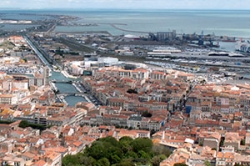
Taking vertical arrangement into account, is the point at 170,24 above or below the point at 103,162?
below

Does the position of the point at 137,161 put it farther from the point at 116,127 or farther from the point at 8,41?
the point at 8,41

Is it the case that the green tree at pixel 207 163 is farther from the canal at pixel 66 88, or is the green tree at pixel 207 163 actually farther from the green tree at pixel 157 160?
the canal at pixel 66 88

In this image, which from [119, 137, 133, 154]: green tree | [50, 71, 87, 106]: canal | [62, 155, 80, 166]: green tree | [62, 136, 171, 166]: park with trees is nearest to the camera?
[62, 155, 80, 166]: green tree

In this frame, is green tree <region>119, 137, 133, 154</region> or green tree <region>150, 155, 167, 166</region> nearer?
green tree <region>150, 155, 167, 166</region>

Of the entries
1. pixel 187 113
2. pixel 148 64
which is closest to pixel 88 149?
pixel 187 113

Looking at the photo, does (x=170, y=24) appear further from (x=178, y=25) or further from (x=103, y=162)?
(x=103, y=162)

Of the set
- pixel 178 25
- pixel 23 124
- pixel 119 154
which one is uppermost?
pixel 119 154

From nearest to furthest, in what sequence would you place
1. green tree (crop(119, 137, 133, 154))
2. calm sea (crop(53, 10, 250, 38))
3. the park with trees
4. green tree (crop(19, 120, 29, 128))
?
1. the park with trees
2. green tree (crop(119, 137, 133, 154))
3. green tree (crop(19, 120, 29, 128))
4. calm sea (crop(53, 10, 250, 38))

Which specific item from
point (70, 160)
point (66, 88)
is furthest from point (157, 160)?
point (66, 88)

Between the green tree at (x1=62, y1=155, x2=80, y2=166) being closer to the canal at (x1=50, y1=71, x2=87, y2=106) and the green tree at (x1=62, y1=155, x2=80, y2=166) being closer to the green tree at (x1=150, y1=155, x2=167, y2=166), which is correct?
the green tree at (x1=150, y1=155, x2=167, y2=166)

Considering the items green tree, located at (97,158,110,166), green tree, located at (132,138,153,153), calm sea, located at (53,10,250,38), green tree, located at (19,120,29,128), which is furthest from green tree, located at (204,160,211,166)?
calm sea, located at (53,10,250,38)

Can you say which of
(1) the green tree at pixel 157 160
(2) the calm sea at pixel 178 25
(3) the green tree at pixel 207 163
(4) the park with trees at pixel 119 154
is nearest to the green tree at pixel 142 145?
(4) the park with trees at pixel 119 154

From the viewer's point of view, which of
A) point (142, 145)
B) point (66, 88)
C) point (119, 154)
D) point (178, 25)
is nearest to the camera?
point (119, 154)
